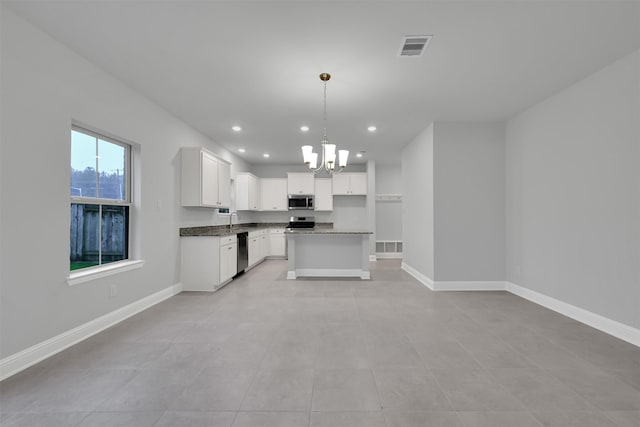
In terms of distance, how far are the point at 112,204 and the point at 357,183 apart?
19.0 feet

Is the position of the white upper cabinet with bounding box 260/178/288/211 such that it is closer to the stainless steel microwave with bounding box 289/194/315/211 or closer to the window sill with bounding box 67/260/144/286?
the stainless steel microwave with bounding box 289/194/315/211

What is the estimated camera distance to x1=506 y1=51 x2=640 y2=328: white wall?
2711 mm

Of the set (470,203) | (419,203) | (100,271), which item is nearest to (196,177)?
(100,271)

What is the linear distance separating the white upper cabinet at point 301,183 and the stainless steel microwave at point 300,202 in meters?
0.14

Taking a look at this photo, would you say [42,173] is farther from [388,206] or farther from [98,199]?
[388,206]

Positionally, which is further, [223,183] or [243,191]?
[243,191]

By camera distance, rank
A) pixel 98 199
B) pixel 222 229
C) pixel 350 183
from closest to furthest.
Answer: pixel 98 199
pixel 222 229
pixel 350 183

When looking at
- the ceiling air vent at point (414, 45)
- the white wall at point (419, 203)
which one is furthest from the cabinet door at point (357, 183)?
the ceiling air vent at point (414, 45)

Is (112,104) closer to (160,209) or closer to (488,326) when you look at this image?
(160,209)

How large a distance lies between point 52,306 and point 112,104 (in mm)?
2087

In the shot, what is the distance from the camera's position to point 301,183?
778 cm

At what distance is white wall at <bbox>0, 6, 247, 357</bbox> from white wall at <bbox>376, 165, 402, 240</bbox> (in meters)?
6.31

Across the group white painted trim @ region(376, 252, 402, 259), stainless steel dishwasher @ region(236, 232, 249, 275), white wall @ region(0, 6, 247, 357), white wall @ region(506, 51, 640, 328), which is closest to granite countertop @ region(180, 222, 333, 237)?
stainless steel dishwasher @ region(236, 232, 249, 275)

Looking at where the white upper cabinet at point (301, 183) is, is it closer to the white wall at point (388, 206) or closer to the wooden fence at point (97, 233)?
the white wall at point (388, 206)
